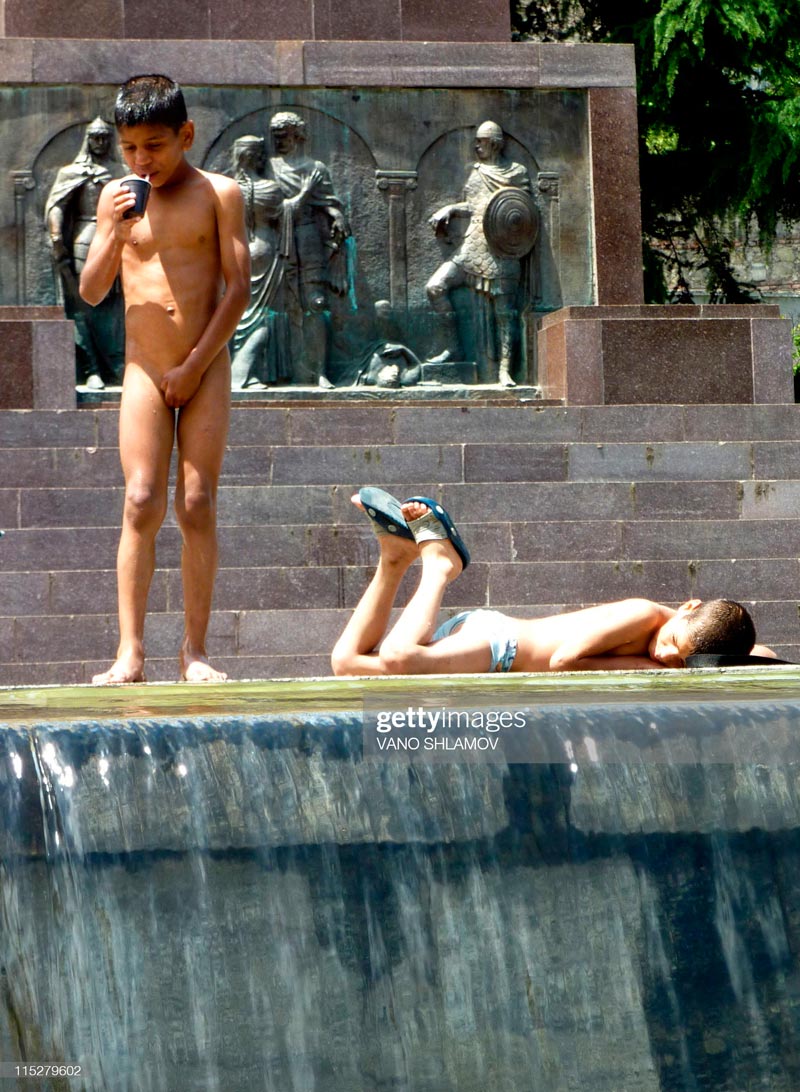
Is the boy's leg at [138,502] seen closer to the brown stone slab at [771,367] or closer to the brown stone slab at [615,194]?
the brown stone slab at [771,367]

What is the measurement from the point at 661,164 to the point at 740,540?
8347 millimetres

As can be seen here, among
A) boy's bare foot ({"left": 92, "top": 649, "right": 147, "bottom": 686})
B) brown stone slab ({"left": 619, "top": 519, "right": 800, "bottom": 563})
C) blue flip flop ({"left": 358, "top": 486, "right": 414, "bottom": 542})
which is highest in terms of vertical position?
blue flip flop ({"left": 358, "top": 486, "right": 414, "bottom": 542})

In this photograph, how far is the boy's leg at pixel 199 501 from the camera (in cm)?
633

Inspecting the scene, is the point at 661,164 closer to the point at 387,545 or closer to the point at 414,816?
the point at 387,545

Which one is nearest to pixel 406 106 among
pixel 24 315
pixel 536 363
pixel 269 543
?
pixel 536 363

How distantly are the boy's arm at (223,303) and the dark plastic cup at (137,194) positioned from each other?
449mm

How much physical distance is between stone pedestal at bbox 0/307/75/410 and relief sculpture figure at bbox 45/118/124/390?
0.84 meters

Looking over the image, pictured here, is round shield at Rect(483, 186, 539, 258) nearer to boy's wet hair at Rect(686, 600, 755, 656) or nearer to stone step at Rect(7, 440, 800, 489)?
stone step at Rect(7, 440, 800, 489)

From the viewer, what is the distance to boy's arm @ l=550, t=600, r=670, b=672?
6219mm

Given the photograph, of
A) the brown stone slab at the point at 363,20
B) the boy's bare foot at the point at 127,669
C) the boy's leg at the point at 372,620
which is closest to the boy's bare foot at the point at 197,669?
the boy's bare foot at the point at 127,669

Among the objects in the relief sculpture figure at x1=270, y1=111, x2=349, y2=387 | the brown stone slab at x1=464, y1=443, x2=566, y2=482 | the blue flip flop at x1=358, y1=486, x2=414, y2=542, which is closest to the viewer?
the blue flip flop at x1=358, y1=486, x2=414, y2=542

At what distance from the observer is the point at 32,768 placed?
369 cm

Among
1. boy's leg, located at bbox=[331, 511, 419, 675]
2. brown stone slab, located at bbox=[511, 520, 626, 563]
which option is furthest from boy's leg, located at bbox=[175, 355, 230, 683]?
brown stone slab, located at bbox=[511, 520, 626, 563]

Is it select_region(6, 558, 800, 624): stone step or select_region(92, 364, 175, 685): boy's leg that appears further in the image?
select_region(6, 558, 800, 624): stone step
